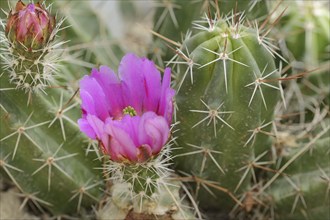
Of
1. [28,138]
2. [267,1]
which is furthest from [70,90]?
[267,1]

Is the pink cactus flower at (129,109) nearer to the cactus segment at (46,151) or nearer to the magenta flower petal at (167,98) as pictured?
the magenta flower petal at (167,98)

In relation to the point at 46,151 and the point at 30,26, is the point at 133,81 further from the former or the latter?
the point at 46,151

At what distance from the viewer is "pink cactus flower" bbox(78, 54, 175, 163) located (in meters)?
1.35

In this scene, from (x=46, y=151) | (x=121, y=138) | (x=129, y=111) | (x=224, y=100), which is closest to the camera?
(x=121, y=138)

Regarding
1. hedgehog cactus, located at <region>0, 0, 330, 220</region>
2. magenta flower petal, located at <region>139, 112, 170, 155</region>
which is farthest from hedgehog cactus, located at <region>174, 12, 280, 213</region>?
magenta flower petal, located at <region>139, 112, 170, 155</region>

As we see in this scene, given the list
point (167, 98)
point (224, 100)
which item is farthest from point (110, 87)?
point (224, 100)

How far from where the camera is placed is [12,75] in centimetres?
165

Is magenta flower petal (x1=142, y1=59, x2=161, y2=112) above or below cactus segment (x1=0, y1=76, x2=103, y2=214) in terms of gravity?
above

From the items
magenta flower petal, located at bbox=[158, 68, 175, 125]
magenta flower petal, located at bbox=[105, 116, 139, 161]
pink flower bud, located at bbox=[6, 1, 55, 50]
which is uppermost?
pink flower bud, located at bbox=[6, 1, 55, 50]

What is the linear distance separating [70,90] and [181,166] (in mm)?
354

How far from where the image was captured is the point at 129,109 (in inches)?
57.7

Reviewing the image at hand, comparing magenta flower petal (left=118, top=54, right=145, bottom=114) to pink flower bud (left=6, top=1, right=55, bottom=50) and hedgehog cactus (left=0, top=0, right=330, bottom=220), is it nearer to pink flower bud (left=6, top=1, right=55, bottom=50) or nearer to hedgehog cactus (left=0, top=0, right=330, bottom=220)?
hedgehog cactus (left=0, top=0, right=330, bottom=220)

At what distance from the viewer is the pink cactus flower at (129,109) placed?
1.35 meters

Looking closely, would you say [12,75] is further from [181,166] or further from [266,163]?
[266,163]
